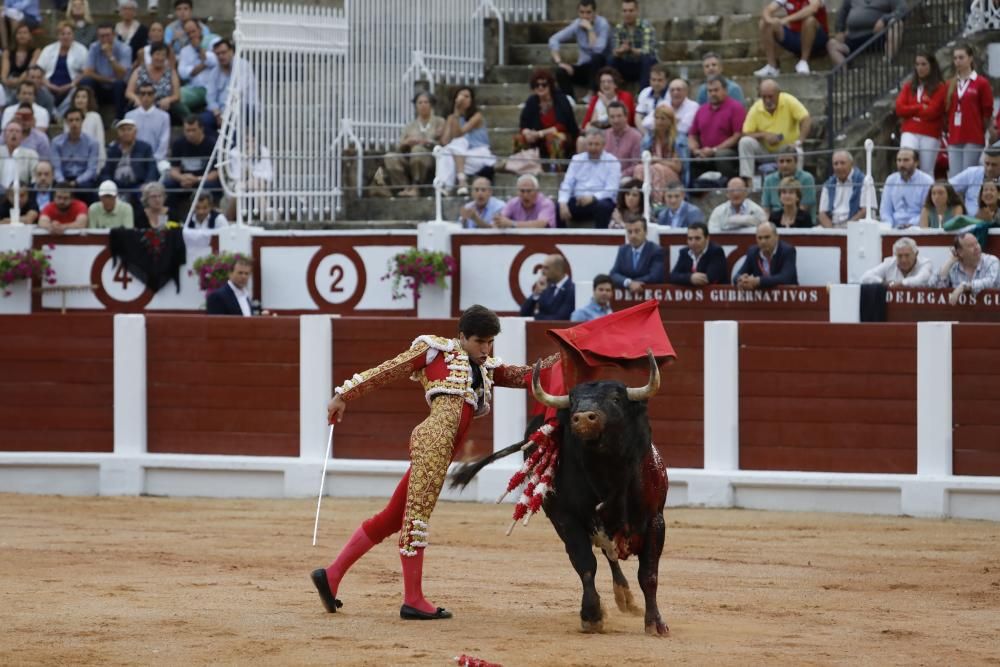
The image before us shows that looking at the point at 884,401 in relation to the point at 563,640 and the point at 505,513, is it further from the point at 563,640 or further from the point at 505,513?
the point at 563,640

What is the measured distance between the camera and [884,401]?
11328mm

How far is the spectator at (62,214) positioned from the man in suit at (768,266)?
19.0 feet

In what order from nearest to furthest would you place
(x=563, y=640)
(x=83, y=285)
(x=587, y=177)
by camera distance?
(x=563, y=640) → (x=587, y=177) → (x=83, y=285)

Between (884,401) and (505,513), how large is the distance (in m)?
2.40

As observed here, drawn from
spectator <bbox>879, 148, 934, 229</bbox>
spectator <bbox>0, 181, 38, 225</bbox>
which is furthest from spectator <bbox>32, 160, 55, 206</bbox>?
spectator <bbox>879, 148, 934, 229</bbox>

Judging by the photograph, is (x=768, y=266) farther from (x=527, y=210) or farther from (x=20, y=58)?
(x=20, y=58)

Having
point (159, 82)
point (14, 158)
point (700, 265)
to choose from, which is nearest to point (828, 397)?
point (700, 265)

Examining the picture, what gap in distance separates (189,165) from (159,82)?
1.46 metres

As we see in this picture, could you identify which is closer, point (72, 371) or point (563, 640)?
point (563, 640)

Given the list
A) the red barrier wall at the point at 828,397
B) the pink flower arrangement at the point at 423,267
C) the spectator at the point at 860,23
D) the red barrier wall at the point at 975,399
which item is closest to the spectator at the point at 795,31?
the spectator at the point at 860,23

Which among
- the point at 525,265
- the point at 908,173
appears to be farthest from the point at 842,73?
the point at 525,265

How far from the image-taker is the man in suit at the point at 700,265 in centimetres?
1302

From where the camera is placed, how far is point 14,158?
617 inches

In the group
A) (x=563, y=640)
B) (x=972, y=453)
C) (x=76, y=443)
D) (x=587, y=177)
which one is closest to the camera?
(x=563, y=640)
